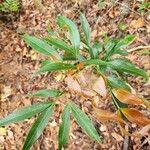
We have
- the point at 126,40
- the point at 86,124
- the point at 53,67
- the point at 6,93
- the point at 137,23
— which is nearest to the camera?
the point at 53,67

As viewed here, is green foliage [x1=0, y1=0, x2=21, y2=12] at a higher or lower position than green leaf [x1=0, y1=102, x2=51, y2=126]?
higher

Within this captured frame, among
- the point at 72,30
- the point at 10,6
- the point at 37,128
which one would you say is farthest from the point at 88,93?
the point at 10,6

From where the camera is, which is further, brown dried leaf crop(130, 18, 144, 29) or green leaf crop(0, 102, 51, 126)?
brown dried leaf crop(130, 18, 144, 29)

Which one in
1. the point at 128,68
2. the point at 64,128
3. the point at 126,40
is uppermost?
the point at 126,40

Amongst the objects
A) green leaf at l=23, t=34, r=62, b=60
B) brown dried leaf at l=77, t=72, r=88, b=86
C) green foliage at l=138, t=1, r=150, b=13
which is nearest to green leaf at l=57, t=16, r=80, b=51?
green leaf at l=23, t=34, r=62, b=60

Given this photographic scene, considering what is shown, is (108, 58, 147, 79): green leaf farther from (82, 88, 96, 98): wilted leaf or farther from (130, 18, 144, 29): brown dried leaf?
(130, 18, 144, 29): brown dried leaf

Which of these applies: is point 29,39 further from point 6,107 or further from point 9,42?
point 9,42

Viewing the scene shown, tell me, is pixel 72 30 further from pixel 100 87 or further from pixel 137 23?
pixel 137 23

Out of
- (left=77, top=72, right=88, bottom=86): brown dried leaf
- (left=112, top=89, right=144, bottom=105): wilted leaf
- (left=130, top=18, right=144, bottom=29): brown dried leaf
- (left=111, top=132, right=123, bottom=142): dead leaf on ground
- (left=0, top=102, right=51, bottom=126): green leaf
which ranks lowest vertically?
(left=111, top=132, right=123, bottom=142): dead leaf on ground

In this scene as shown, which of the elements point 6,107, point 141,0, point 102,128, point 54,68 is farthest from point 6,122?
point 141,0
